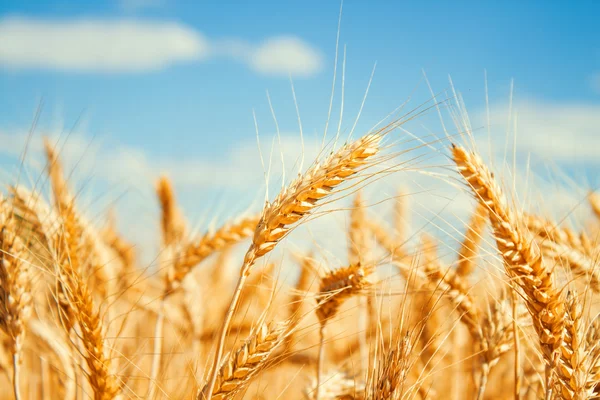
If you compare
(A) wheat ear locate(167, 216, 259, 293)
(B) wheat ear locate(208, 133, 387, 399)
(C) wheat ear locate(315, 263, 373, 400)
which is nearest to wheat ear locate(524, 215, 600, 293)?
(C) wheat ear locate(315, 263, 373, 400)

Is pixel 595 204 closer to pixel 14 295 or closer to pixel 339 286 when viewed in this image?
pixel 339 286

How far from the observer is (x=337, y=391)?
2.22m

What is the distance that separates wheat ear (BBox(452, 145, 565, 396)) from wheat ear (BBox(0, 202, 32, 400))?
156 centimetres

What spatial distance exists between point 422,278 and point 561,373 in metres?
0.78

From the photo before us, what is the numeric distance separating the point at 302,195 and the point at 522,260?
2.37 ft

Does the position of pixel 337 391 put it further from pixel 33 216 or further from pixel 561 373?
pixel 33 216

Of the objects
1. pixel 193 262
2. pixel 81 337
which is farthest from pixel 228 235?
pixel 81 337

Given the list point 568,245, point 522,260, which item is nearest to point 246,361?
point 522,260

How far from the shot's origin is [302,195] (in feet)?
4.80

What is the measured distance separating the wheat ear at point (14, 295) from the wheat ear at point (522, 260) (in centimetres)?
156

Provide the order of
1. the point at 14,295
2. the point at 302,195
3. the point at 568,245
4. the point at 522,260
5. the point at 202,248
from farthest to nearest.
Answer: the point at 202,248
the point at 568,245
the point at 14,295
the point at 522,260
the point at 302,195

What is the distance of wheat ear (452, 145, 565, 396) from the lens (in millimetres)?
1540

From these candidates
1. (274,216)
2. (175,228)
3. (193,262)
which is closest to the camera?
(274,216)

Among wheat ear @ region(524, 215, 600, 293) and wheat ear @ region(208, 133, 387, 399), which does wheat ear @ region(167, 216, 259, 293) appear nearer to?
wheat ear @ region(208, 133, 387, 399)
